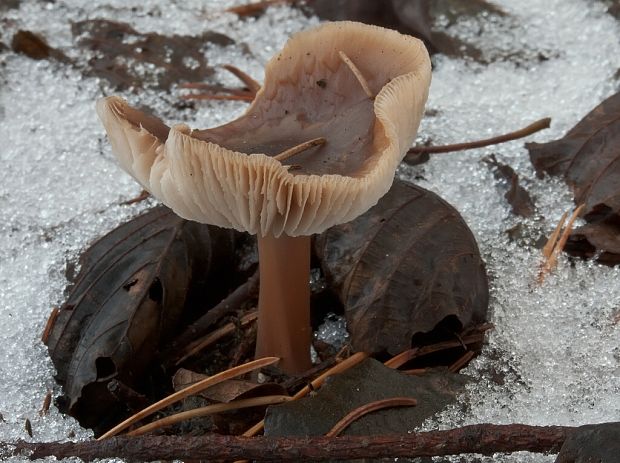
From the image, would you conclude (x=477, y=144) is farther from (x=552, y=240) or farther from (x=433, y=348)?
(x=433, y=348)

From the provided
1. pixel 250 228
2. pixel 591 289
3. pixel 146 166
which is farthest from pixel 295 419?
pixel 591 289

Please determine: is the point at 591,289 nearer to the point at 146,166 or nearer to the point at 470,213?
the point at 470,213

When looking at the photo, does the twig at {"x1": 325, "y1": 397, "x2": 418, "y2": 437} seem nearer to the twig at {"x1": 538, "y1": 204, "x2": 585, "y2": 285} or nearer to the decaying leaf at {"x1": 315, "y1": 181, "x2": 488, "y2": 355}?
the decaying leaf at {"x1": 315, "y1": 181, "x2": 488, "y2": 355}

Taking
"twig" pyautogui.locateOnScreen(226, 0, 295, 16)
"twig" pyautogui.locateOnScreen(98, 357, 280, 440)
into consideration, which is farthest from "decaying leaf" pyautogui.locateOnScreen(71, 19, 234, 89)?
"twig" pyautogui.locateOnScreen(98, 357, 280, 440)

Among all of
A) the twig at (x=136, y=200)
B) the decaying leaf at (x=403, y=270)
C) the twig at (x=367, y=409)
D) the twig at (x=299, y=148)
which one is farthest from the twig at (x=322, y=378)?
the twig at (x=136, y=200)

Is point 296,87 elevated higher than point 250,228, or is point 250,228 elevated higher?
point 296,87

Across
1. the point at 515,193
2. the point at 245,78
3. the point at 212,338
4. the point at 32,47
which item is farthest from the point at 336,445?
the point at 32,47
